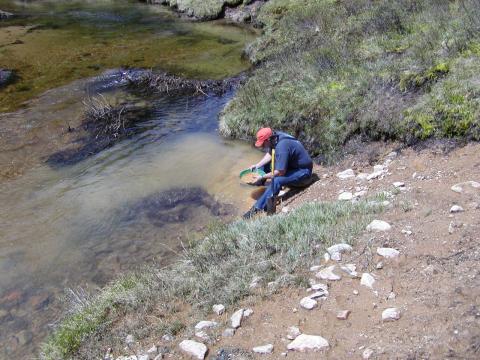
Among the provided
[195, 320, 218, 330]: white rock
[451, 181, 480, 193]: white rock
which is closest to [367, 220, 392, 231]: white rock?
[451, 181, 480, 193]: white rock

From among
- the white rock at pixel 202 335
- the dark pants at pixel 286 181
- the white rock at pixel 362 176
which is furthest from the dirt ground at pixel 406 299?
the dark pants at pixel 286 181

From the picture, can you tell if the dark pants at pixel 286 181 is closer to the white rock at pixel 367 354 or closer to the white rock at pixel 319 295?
the white rock at pixel 319 295

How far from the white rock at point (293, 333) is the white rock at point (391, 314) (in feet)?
2.66

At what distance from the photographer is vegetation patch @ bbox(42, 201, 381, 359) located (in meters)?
5.43

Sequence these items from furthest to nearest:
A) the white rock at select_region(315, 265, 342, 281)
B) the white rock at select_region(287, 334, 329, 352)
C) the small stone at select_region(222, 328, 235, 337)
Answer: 1. the white rock at select_region(315, 265, 342, 281)
2. the small stone at select_region(222, 328, 235, 337)
3. the white rock at select_region(287, 334, 329, 352)

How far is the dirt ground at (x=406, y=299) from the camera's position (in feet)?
13.2

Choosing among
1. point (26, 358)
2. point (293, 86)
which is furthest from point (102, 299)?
point (293, 86)

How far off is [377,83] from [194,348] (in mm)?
7307

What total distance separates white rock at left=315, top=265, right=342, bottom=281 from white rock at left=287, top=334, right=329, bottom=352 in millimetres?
880

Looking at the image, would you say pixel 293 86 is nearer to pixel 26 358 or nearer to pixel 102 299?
pixel 102 299

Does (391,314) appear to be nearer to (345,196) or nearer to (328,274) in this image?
(328,274)

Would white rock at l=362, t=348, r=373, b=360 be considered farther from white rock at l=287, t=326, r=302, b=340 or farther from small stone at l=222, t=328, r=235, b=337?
small stone at l=222, t=328, r=235, b=337

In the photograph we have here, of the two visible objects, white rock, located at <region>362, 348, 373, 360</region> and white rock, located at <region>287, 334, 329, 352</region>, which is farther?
white rock, located at <region>287, 334, 329, 352</region>

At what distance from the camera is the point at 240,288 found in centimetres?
541
